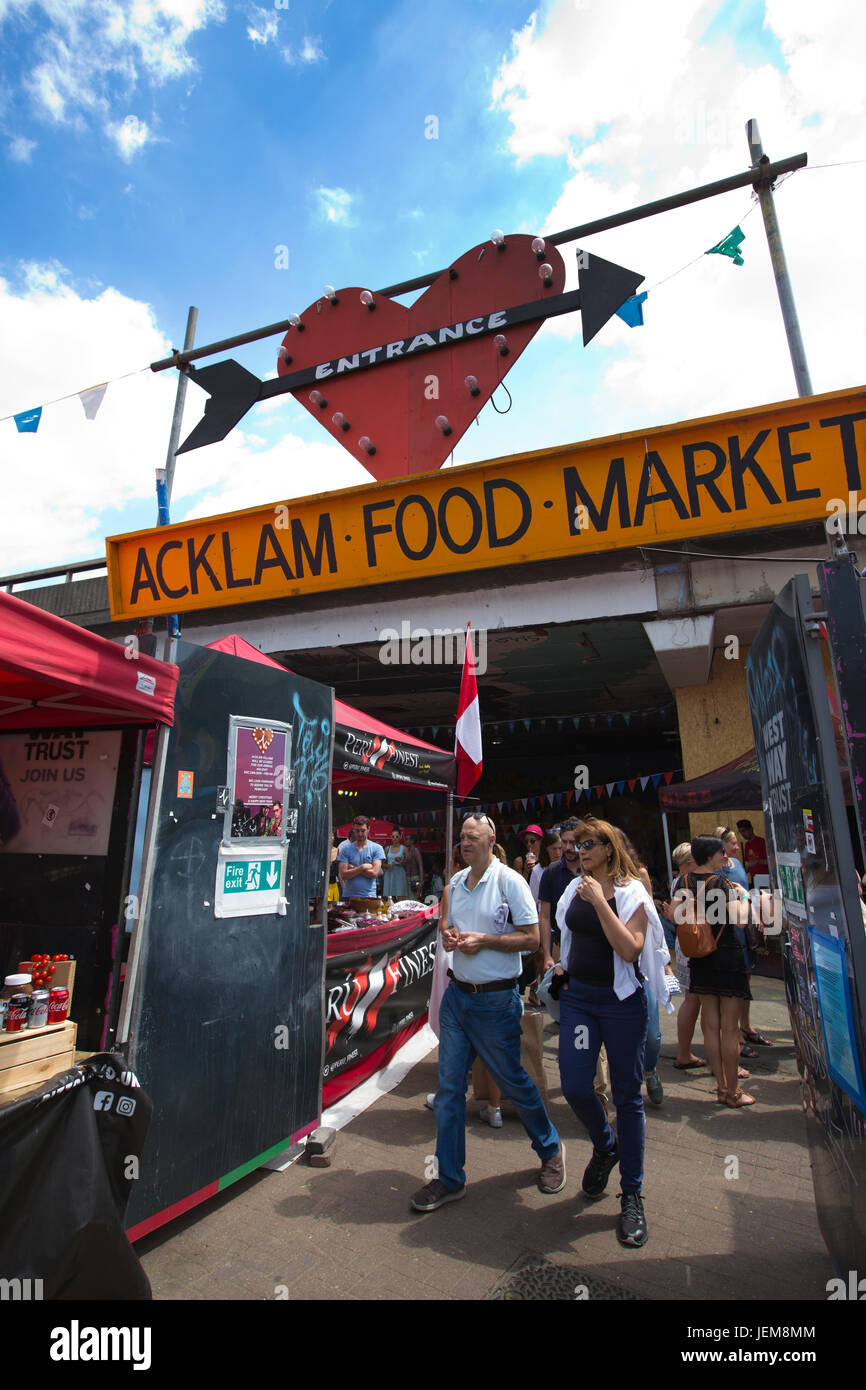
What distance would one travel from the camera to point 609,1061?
3469 millimetres

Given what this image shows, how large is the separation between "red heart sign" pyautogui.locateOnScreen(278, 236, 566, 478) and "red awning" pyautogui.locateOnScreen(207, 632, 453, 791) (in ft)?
14.7

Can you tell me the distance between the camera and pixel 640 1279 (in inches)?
117

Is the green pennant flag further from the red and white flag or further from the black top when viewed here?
the black top

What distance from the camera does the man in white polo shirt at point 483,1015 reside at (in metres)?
3.64


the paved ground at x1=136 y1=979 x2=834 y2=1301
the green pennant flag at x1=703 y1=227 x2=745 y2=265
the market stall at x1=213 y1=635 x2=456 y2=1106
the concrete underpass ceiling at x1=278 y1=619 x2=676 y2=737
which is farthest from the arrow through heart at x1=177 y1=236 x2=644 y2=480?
the paved ground at x1=136 y1=979 x2=834 y2=1301

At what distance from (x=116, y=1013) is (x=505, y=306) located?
9.55m

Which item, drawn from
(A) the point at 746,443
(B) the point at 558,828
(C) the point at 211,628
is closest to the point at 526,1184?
(B) the point at 558,828

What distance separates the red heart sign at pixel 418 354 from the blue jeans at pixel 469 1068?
7.83 m

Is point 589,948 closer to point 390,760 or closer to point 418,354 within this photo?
point 390,760

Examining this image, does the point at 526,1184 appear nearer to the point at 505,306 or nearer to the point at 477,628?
the point at 477,628

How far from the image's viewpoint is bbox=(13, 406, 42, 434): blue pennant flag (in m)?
9.87

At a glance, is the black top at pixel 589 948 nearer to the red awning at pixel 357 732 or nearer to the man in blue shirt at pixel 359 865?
the red awning at pixel 357 732

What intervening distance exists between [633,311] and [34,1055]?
9.38m
